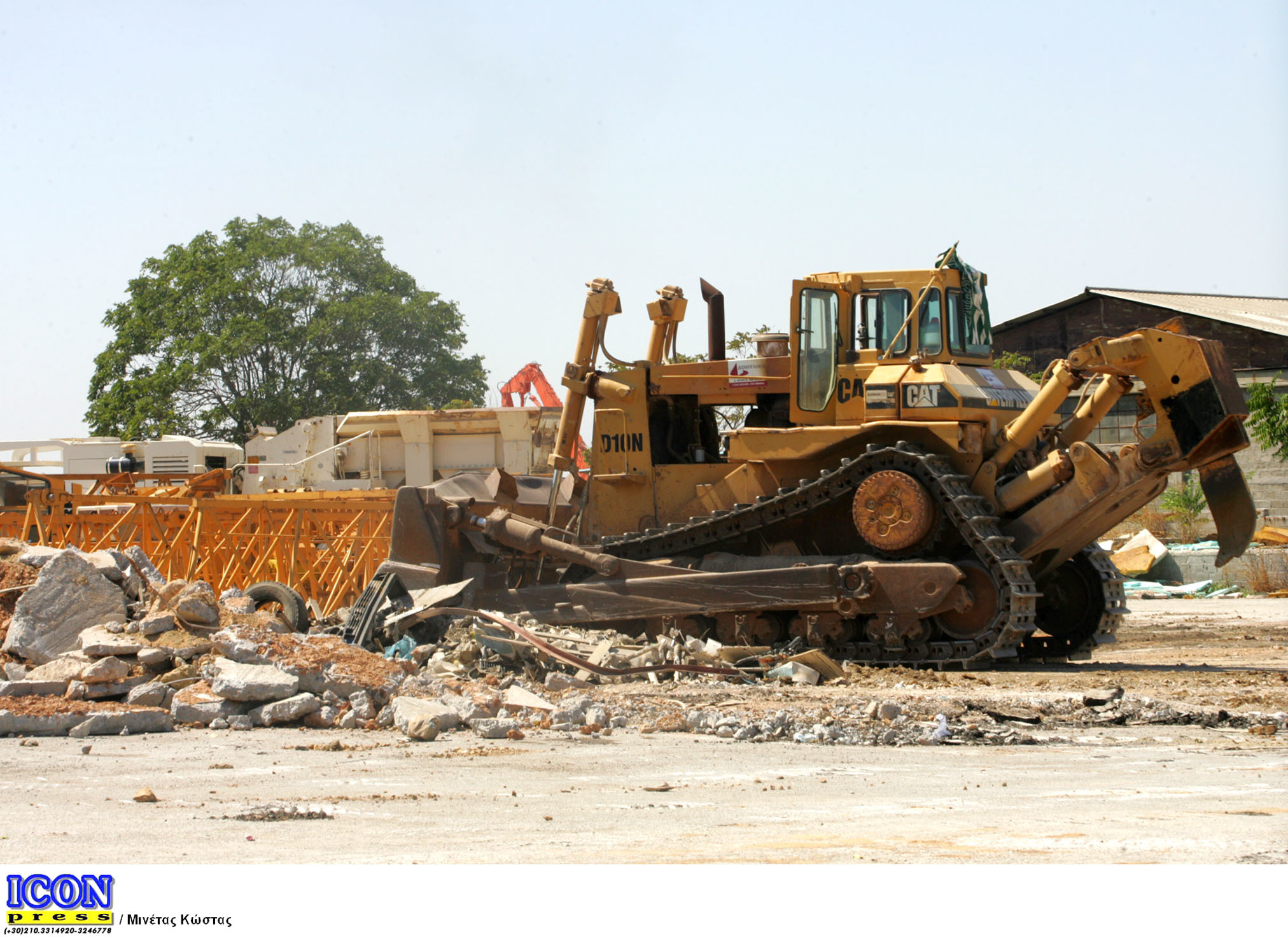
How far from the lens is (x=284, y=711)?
359 inches

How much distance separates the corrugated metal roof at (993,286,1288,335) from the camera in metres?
30.7

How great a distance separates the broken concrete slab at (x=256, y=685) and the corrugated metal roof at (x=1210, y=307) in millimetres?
25887

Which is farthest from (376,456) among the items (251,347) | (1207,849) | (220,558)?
(1207,849)

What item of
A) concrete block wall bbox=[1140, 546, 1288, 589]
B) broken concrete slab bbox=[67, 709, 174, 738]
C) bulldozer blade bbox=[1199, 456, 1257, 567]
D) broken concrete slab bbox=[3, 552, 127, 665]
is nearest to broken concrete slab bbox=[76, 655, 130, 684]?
broken concrete slab bbox=[67, 709, 174, 738]

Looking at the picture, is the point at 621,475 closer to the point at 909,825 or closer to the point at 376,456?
the point at 909,825

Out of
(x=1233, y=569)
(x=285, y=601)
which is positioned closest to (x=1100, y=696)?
(x=285, y=601)

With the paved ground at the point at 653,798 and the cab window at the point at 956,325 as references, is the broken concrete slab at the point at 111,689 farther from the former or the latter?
the cab window at the point at 956,325

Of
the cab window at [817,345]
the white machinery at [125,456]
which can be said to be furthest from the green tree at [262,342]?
the cab window at [817,345]

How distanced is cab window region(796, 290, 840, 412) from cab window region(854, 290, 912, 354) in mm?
233

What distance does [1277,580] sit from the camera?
2036 cm

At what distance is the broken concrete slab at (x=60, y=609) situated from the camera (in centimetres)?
1126

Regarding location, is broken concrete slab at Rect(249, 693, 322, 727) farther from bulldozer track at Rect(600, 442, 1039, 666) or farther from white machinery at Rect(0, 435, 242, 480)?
white machinery at Rect(0, 435, 242, 480)

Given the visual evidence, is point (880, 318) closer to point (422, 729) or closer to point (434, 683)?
point (434, 683)

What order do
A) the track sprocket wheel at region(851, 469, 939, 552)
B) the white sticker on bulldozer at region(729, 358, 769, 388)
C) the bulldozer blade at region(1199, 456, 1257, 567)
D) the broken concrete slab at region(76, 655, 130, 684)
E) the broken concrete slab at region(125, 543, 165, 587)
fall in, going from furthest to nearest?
the white sticker on bulldozer at region(729, 358, 769, 388) < the broken concrete slab at region(125, 543, 165, 587) < the track sprocket wheel at region(851, 469, 939, 552) < the bulldozer blade at region(1199, 456, 1257, 567) < the broken concrete slab at region(76, 655, 130, 684)
